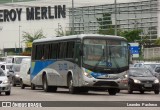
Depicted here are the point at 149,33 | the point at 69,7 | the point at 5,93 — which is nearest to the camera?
the point at 5,93

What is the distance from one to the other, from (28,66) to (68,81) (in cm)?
1020

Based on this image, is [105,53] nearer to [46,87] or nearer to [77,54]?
[77,54]

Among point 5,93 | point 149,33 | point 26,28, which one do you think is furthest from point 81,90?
point 26,28

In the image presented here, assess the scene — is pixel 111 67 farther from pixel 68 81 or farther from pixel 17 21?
pixel 17 21

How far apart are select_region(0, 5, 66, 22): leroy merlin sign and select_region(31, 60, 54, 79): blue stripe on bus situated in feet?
287

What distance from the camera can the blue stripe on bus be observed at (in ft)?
123

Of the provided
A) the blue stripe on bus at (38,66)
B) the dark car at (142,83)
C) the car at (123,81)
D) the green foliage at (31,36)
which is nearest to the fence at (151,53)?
the green foliage at (31,36)

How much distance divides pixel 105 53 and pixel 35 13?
99.4 meters

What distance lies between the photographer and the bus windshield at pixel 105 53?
33188 millimetres

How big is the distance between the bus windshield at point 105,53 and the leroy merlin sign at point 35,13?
309ft

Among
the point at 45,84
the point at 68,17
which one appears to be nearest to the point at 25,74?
the point at 45,84

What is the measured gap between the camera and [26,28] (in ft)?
446

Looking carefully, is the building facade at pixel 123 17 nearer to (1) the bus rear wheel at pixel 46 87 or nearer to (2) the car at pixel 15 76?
(2) the car at pixel 15 76

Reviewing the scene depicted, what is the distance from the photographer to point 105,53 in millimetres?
33438
